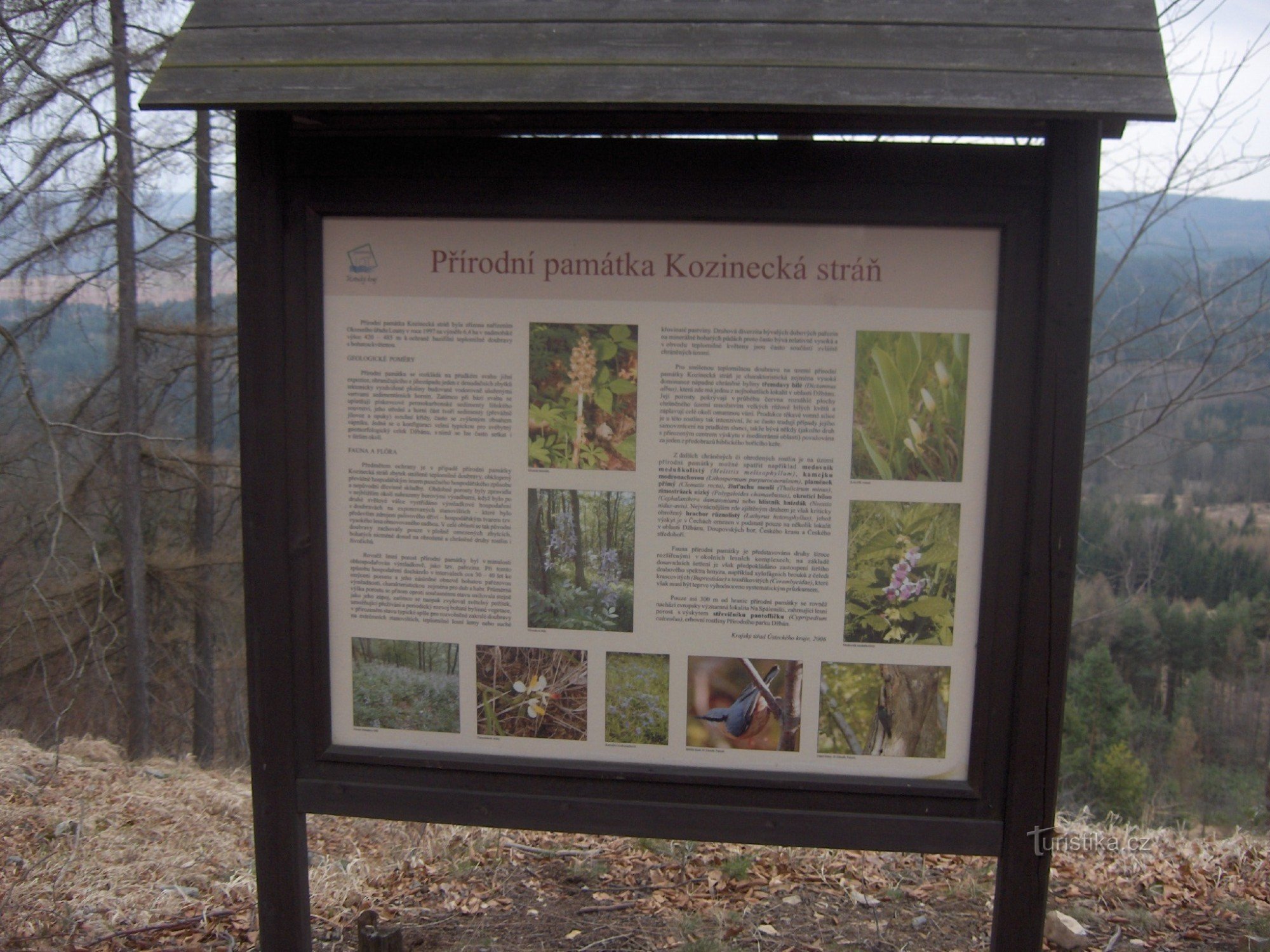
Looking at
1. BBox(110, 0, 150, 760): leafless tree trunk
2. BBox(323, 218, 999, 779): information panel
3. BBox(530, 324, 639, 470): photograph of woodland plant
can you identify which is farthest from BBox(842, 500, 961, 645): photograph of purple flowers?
BBox(110, 0, 150, 760): leafless tree trunk

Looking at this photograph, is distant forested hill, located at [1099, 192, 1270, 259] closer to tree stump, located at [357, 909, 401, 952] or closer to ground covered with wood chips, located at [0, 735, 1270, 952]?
ground covered with wood chips, located at [0, 735, 1270, 952]

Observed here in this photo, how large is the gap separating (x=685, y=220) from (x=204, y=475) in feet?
30.5

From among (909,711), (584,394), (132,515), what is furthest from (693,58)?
(132,515)

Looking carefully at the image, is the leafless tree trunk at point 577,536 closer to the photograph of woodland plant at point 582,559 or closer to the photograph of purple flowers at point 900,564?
the photograph of woodland plant at point 582,559

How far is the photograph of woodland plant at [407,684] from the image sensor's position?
2.33m

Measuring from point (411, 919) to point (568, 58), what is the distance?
9.60ft

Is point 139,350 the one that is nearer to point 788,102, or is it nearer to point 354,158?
point 354,158

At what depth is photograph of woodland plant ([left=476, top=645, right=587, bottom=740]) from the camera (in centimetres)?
230

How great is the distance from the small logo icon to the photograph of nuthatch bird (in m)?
1.39

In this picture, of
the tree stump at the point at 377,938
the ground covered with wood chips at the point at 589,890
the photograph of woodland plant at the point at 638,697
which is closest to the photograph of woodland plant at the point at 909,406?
the photograph of woodland plant at the point at 638,697

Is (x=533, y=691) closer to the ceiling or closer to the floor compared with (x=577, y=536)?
closer to the floor

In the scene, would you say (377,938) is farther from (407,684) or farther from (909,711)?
(909,711)

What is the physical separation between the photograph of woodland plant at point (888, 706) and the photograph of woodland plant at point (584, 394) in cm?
75

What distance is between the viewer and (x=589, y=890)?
3.55m
